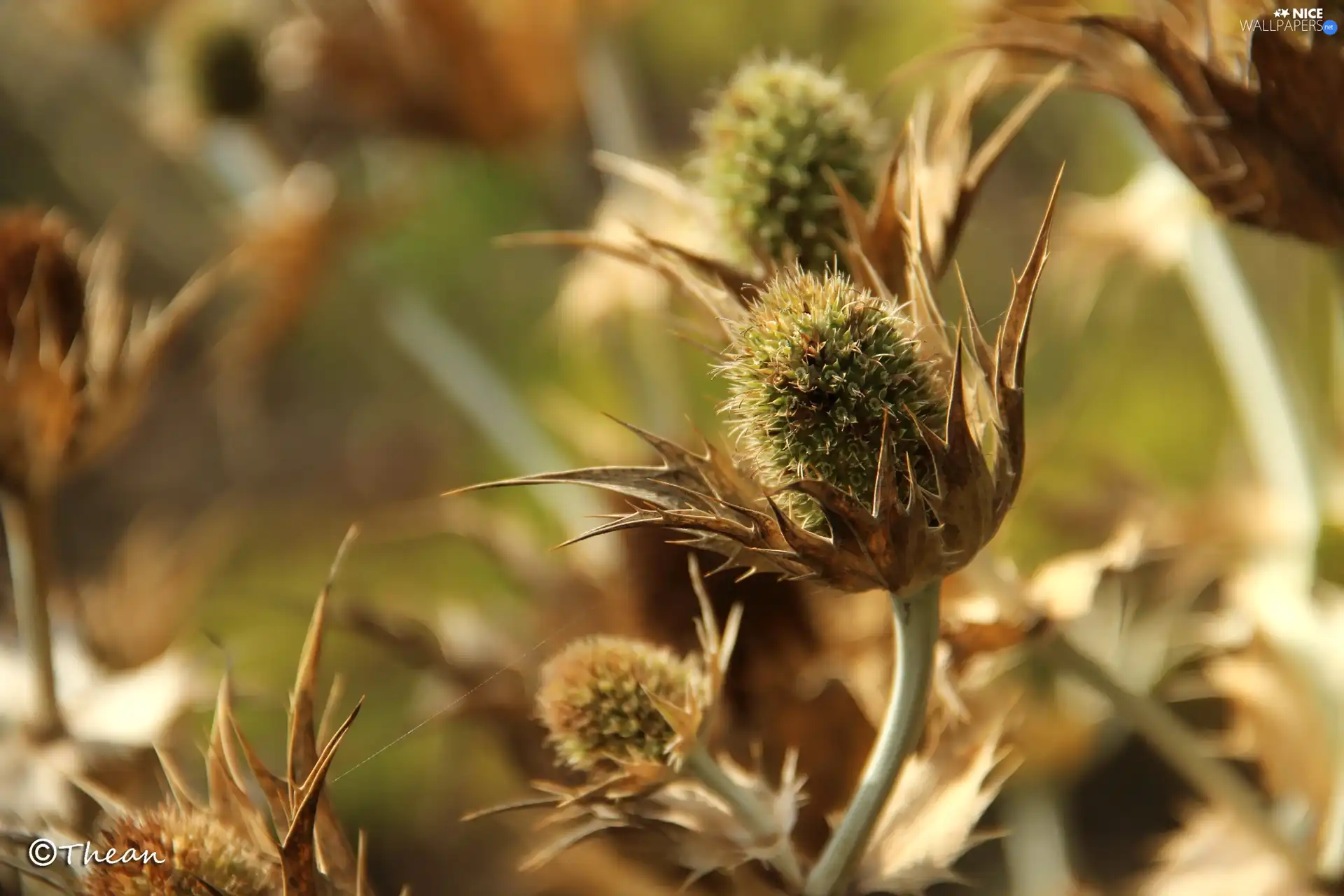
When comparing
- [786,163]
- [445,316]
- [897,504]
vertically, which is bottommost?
[445,316]

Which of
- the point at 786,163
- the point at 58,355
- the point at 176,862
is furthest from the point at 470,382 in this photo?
the point at 176,862

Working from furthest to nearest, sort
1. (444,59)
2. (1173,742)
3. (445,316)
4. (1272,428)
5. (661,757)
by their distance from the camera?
(445,316), (444,59), (1272,428), (1173,742), (661,757)

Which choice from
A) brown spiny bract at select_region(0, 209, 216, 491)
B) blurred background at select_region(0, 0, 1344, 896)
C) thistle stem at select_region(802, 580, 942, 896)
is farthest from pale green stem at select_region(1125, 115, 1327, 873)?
brown spiny bract at select_region(0, 209, 216, 491)

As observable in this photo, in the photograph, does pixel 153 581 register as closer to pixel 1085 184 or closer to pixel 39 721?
pixel 39 721

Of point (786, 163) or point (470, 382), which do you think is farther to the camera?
point (470, 382)

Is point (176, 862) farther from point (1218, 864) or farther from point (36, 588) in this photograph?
point (1218, 864)

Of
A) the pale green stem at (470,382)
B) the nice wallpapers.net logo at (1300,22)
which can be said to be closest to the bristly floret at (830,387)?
the nice wallpapers.net logo at (1300,22)
